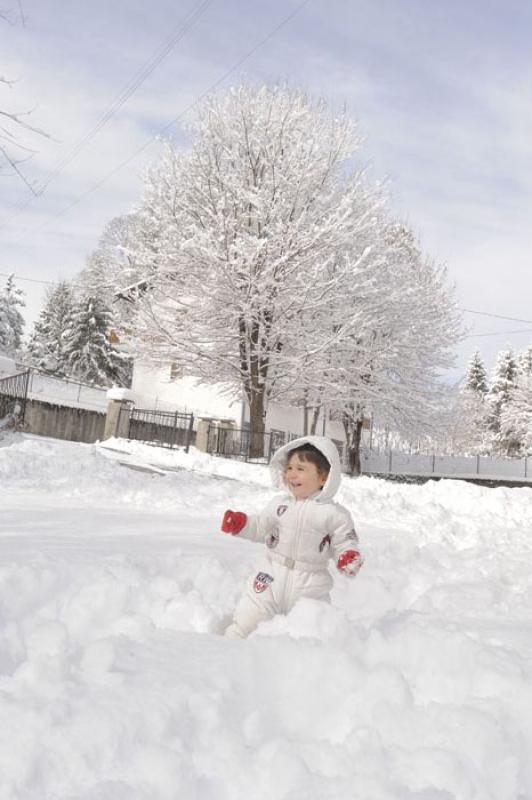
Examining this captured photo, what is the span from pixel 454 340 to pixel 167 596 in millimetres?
24478

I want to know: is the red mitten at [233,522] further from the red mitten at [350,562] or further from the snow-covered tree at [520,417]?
the snow-covered tree at [520,417]

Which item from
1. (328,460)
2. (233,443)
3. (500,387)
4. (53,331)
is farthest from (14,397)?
(500,387)

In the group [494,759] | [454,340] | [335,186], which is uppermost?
[335,186]

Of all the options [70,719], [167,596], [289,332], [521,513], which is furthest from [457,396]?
[70,719]

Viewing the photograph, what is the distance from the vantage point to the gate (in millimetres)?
16491

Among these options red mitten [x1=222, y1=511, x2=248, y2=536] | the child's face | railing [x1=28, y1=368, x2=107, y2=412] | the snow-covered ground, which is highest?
railing [x1=28, y1=368, x2=107, y2=412]

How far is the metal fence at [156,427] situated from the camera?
23141mm

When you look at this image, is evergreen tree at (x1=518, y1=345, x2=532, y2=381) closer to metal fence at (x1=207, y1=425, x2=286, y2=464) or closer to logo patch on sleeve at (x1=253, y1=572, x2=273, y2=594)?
metal fence at (x1=207, y1=425, x2=286, y2=464)

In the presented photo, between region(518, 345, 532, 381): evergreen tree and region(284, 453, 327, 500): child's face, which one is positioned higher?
region(518, 345, 532, 381): evergreen tree

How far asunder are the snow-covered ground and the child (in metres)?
0.28

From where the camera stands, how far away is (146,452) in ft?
56.5

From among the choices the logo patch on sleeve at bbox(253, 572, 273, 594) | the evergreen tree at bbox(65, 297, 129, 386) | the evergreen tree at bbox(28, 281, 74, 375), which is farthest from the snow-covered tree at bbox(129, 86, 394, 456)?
the evergreen tree at bbox(28, 281, 74, 375)

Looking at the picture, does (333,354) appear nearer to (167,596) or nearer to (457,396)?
(457,396)

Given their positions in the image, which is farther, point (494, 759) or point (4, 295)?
point (4, 295)
